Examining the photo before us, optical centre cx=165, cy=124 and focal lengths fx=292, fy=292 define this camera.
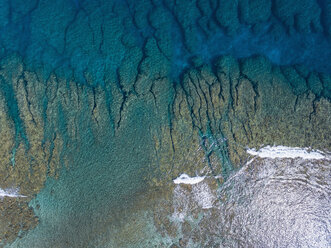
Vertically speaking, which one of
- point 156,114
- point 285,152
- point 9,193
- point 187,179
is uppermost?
point 156,114

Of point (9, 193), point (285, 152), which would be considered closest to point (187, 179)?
point (285, 152)

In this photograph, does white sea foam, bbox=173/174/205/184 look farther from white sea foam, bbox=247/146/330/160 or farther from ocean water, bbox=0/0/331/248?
white sea foam, bbox=247/146/330/160

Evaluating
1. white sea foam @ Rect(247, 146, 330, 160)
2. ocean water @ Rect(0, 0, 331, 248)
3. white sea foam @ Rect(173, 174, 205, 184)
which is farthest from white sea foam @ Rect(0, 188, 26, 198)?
white sea foam @ Rect(247, 146, 330, 160)

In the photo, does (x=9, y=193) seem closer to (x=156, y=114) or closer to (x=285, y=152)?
(x=156, y=114)

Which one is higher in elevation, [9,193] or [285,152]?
[285,152]

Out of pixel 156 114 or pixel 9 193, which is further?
pixel 156 114

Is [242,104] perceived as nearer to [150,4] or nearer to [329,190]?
[329,190]

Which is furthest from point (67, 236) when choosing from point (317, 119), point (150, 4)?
point (317, 119)
